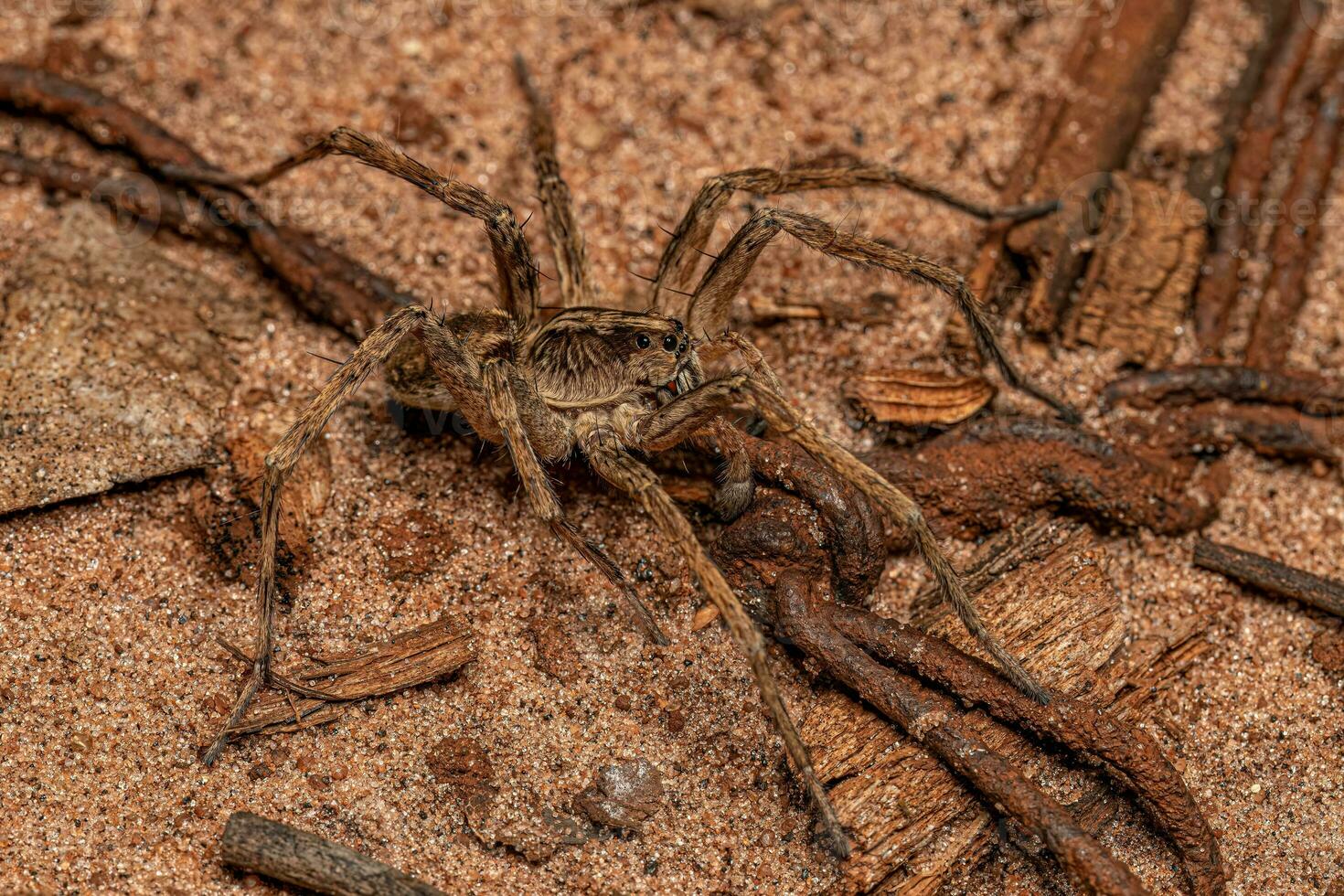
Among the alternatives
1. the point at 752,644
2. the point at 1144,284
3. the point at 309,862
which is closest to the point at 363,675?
the point at 309,862

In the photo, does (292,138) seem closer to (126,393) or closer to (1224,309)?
(126,393)

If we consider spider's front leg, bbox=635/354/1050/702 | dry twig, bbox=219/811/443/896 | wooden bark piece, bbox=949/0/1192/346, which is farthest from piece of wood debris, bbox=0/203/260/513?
wooden bark piece, bbox=949/0/1192/346

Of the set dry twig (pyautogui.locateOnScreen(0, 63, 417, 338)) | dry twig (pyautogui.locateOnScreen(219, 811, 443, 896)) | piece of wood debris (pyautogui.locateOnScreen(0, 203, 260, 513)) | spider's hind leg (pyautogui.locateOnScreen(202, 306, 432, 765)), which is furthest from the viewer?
dry twig (pyautogui.locateOnScreen(0, 63, 417, 338))

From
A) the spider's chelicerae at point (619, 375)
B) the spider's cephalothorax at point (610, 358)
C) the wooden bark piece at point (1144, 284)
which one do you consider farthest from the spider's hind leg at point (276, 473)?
the wooden bark piece at point (1144, 284)

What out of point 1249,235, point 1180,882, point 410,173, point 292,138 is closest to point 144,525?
point 410,173

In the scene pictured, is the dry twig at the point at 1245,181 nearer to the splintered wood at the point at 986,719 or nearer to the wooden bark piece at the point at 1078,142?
the wooden bark piece at the point at 1078,142

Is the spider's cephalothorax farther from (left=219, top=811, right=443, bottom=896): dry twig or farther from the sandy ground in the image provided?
(left=219, top=811, right=443, bottom=896): dry twig
